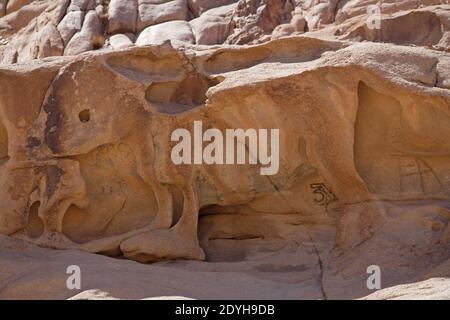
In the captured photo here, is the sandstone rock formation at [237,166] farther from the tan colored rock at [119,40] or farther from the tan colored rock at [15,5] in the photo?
the tan colored rock at [15,5]

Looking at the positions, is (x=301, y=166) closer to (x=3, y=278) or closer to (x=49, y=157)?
(x=49, y=157)

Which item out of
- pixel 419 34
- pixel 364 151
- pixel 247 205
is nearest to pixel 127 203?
pixel 247 205

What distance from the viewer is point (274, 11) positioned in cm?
1138

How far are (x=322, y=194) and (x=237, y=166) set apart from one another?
0.74 m

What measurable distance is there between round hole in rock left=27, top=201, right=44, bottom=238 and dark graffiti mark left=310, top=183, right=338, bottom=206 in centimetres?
226

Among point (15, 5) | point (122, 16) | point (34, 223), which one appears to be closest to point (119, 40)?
point (122, 16)

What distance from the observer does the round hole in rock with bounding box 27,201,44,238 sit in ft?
19.4

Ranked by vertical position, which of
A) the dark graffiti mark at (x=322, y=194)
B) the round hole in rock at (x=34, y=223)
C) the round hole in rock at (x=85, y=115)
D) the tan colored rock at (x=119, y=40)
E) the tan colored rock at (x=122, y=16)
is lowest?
the round hole in rock at (x=34, y=223)

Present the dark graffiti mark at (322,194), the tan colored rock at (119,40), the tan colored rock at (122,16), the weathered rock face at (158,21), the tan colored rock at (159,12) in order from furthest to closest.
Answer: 1. the tan colored rock at (159,12)
2. the tan colored rock at (122,16)
3. the tan colored rock at (119,40)
4. the weathered rock face at (158,21)
5. the dark graffiti mark at (322,194)

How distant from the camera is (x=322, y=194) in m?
5.92

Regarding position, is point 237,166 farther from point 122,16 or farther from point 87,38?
point 122,16

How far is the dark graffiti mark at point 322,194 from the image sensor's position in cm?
588

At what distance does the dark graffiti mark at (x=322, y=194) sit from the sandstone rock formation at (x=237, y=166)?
12mm

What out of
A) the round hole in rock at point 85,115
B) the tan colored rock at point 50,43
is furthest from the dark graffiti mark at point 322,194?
the tan colored rock at point 50,43
